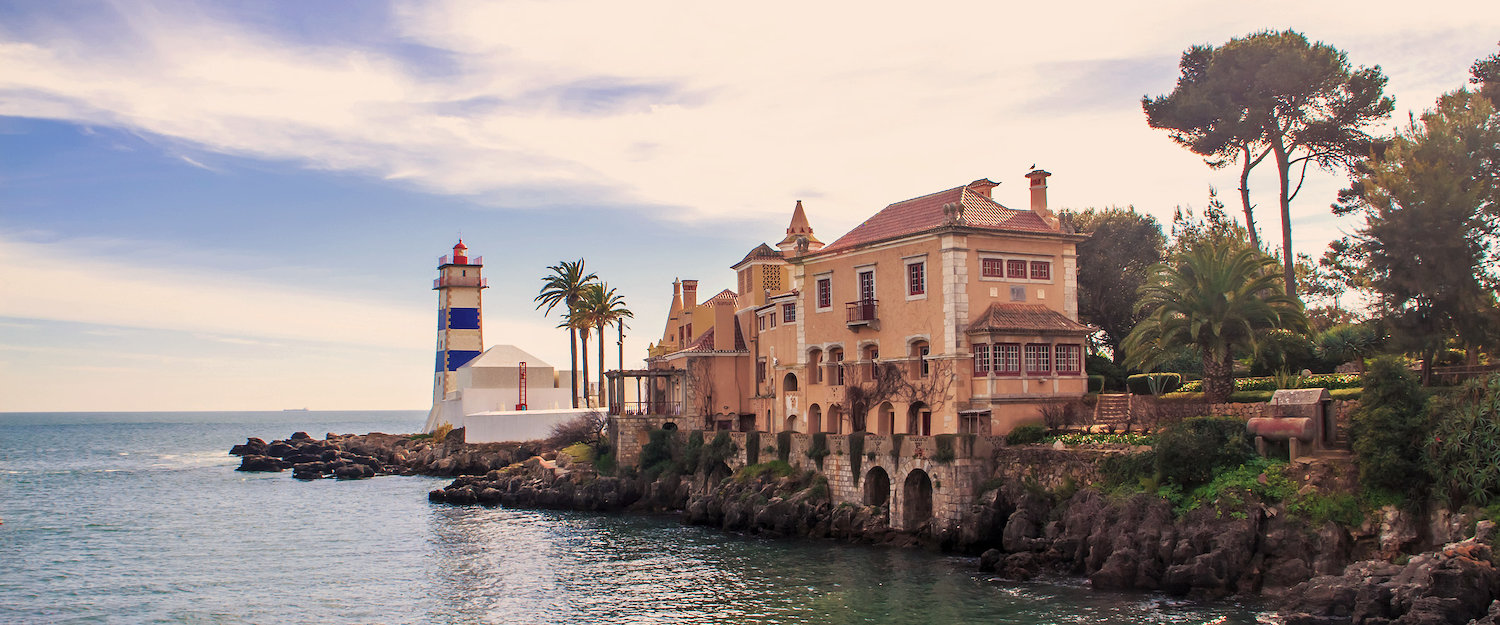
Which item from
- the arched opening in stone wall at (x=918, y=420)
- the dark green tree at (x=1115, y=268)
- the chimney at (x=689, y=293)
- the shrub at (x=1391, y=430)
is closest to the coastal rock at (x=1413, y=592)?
the shrub at (x=1391, y=430)

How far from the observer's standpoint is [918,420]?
46.7 meters

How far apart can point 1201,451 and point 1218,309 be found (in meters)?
8.19

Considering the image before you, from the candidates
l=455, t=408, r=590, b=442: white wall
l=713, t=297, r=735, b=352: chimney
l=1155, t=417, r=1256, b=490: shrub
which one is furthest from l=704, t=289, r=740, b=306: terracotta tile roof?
l=1155, t=417, r=1256, b=490: shrub

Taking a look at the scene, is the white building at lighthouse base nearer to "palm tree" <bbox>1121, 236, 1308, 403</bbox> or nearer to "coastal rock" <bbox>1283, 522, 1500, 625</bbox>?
"palm tree" <bbox>1121, 236, 1308, 403</bbox>

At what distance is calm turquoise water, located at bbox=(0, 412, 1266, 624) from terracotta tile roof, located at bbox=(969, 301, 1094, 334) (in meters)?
9.56

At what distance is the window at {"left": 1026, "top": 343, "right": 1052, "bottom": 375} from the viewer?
44031 millimetres

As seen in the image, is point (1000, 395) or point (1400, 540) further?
point (1000, 395)

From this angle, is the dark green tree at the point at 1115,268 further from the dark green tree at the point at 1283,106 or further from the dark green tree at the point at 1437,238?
the dark green tree at the point at 1437,238

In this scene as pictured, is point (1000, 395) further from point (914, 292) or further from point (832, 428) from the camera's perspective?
point (832, 428)

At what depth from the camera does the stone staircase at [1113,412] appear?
40.3 meters

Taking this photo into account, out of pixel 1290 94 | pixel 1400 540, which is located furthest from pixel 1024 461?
pixel 1290 94

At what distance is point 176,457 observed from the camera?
114250mm

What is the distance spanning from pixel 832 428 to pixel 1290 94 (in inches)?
1063

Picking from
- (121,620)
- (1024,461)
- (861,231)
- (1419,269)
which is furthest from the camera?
(861,231)
